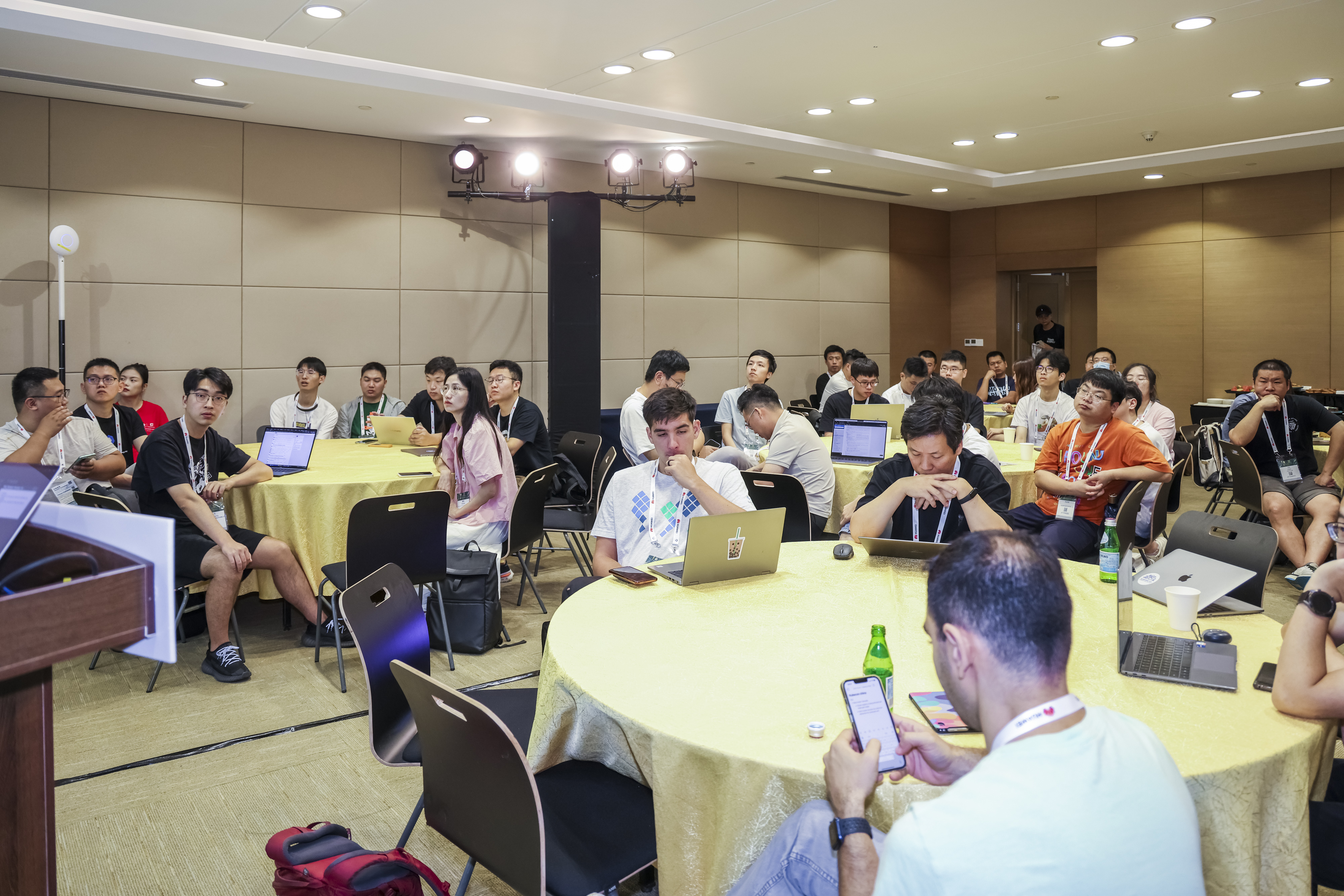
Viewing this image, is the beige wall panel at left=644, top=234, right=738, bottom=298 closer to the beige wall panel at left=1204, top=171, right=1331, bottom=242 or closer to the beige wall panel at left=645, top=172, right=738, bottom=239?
the beige wall panel at left=645, top=172, right=738, bottom=239

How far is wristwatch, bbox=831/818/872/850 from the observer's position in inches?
58.0

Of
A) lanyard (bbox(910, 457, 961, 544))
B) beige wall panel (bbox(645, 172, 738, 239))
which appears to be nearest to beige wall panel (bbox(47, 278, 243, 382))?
beige wall panel (bbox(645, 172, 738, 239))

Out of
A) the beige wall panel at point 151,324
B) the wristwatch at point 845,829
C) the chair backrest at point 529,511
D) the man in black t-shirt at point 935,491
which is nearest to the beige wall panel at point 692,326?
the beige wall panel at point 151,324

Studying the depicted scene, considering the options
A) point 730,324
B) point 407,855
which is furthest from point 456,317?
point 407,855

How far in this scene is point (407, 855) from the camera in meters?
2.10

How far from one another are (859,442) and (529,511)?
7.00ft

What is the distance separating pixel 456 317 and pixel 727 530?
6.24 metres

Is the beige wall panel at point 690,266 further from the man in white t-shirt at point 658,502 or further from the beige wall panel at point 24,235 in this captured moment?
the man in white t-shirt at point 658,502

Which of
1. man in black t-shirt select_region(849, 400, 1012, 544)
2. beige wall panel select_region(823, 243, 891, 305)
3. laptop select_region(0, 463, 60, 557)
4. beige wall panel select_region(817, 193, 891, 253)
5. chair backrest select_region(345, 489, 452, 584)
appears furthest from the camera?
beige wall panel select_region(823, 243, 891, 305)

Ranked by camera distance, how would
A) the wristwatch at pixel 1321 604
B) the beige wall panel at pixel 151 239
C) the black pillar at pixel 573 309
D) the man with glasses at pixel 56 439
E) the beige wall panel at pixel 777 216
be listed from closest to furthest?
1. the wristwatch at pixel 1321 604
2. the man with glasses at pixel 56 439
3. the beige wall panel at pixel 151 239
4. the black pillar at pixel 573 309
5. the beige wall panel at pixel 777 216

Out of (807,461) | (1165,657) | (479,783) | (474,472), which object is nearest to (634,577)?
(479,783)

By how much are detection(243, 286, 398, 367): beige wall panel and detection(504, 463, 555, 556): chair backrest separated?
3.51 m

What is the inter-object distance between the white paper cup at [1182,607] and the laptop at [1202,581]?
0.05m

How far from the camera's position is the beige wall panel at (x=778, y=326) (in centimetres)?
1065
